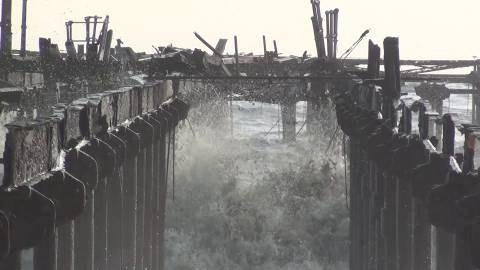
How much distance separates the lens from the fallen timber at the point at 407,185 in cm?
640

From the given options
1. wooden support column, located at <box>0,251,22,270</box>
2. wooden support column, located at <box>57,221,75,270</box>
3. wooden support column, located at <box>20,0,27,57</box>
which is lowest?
wooden support column, located at <box>57,221,75,270</box>

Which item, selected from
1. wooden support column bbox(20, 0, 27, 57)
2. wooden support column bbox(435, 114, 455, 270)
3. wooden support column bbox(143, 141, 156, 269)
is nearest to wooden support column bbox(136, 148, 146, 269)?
wooden support column bbox(143, 141, 156, 269)

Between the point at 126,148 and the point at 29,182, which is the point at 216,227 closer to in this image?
the point at 126,148

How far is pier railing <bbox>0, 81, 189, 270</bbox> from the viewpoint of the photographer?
19.1 ft

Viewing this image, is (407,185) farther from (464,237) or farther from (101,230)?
(464,237)

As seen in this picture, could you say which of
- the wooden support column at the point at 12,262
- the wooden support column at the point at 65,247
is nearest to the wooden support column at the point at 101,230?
the wooden support column at the point at 65,247

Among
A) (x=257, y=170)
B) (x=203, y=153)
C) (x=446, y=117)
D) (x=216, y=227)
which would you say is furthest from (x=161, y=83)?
(x=257, y=170)

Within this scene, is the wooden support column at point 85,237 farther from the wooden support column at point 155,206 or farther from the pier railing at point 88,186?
the wooden support column at point 155,206

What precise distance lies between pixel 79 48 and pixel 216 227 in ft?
50.5

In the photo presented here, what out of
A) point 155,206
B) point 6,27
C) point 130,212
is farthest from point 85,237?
point 6,27

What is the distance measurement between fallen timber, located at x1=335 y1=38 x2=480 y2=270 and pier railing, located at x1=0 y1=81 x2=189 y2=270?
8.89ft

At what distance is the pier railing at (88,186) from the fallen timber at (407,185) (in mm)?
2710

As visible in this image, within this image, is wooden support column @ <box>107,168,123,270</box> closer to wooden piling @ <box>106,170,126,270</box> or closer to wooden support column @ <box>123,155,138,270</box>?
wooden piling @ <box>106,170,126,270</box>

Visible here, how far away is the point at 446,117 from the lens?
7391 mm
